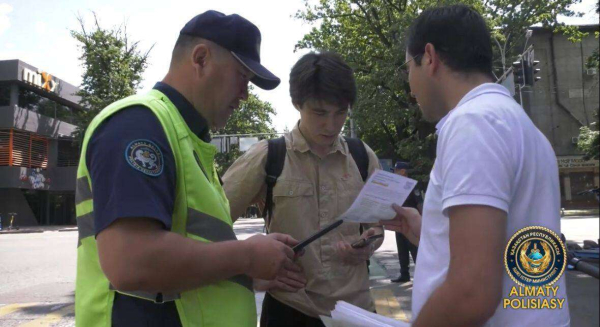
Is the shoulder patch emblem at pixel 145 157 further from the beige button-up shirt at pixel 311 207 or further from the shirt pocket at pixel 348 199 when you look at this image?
the shirt pocket at pixel 348 199

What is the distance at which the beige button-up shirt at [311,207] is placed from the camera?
7.89 ft

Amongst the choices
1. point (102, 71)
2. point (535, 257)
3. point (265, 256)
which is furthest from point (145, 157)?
point (102, 71)

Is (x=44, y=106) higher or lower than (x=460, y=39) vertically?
higher

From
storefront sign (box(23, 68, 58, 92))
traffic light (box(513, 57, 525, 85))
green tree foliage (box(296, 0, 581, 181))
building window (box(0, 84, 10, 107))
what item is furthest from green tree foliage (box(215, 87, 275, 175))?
traffic light (box(513, 57, 525, 85))

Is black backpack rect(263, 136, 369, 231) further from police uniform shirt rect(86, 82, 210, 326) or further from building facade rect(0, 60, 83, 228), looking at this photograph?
building facade rect(0, 60, 83, 228)

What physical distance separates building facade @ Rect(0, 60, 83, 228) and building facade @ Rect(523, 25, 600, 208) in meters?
33.4

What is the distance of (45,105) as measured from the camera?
3897cm

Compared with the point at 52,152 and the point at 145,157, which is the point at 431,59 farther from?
the point at 52,152

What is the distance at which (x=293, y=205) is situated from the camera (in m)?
2.46

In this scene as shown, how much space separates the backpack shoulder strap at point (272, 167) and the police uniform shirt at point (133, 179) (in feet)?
3.47

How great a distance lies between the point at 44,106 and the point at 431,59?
41896mm

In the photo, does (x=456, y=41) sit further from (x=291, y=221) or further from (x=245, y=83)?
(x=291, y=221)

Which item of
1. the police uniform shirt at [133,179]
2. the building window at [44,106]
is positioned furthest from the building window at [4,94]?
the police uniform shirt at [133,179]

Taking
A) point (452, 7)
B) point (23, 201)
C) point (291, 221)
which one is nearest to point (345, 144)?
point (291, 221)
